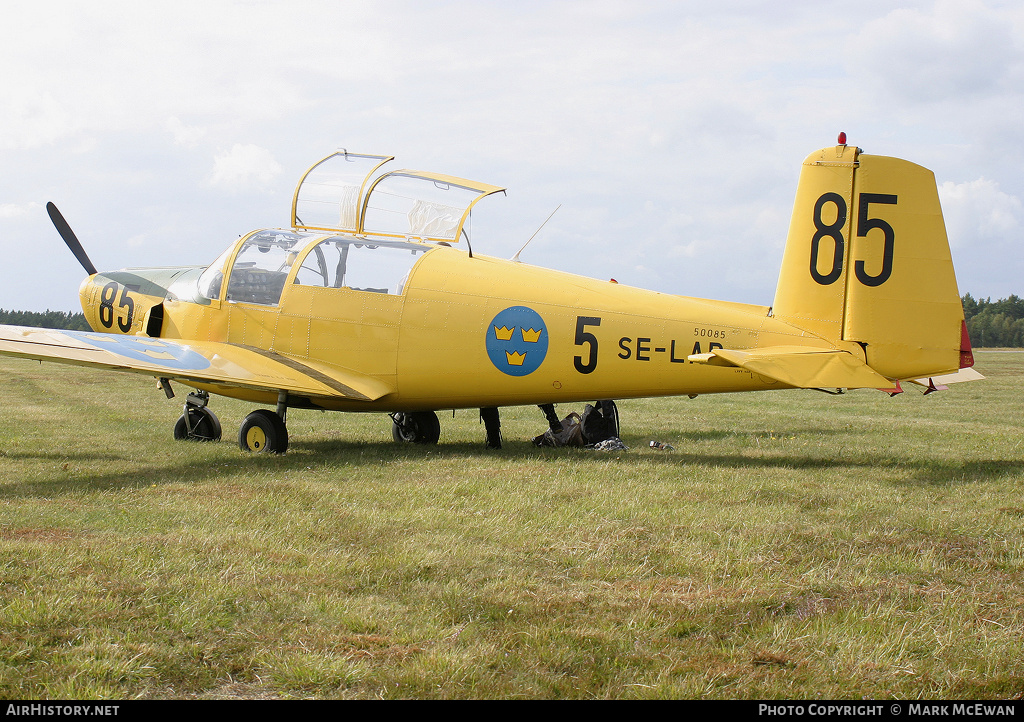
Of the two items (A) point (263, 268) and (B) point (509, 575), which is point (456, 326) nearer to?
(A) point (263, 268)

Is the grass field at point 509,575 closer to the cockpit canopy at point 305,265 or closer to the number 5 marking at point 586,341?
the number 5 marking at point 586,341

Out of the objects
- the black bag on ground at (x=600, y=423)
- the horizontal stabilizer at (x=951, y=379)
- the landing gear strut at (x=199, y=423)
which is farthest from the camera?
the black bag on ground at (x=600, y=423)

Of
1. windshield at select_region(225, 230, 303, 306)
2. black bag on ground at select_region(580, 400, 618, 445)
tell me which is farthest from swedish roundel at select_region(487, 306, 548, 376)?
windshield at select_region(225, 230, 303, 306)

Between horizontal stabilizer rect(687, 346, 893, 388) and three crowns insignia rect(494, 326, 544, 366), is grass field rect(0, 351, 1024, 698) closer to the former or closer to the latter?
horizontal stabilizer rect(687, 346, 893, 388)

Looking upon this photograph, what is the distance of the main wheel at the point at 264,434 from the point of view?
8898mm

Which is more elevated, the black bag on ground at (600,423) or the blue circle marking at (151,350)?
the blue circle marking at (151,350)

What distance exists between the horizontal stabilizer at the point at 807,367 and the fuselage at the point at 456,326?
0.26m

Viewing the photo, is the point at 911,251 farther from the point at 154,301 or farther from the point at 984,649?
the point at 154,301

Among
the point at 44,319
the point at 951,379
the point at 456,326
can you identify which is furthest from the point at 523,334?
the point at 44,319

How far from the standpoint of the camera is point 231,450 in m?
8.97

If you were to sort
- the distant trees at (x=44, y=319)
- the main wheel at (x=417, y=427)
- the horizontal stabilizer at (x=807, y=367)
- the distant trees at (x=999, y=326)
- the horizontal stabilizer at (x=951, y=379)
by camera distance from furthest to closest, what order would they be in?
the distant trees at (x=999, y=326) < the distant trees at (x=44, y=319) < the main wheel at (x=417, y=427) < the horizontal stabilizer at (x=951, y=379) < the horizontal stabilizer at (x=807, y=367)

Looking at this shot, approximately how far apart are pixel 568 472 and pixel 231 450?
3.79m

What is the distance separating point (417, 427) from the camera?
33.8ft

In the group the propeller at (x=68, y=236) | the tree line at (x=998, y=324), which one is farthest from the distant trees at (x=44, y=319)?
the tree line at (x=998, y=324)
